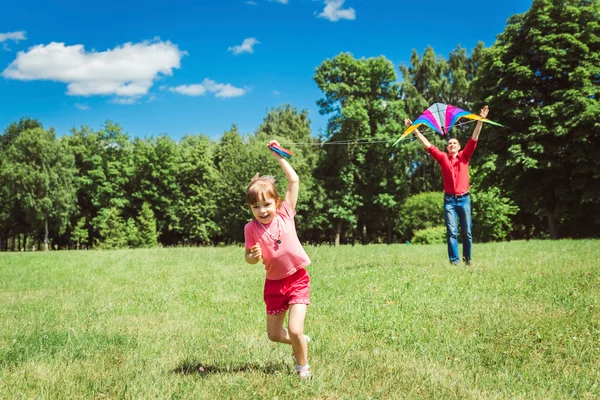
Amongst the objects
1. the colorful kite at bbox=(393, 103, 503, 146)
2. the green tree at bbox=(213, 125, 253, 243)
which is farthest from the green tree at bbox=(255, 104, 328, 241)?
the colorful kite at bbox=(393, 103, 503, 146)

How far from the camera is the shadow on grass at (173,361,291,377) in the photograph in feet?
15.6

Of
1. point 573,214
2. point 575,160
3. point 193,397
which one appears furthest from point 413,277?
point 573,214

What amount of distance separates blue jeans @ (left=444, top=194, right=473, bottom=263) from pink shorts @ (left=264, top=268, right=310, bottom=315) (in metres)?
6.54

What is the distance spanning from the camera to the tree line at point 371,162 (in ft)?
84.8

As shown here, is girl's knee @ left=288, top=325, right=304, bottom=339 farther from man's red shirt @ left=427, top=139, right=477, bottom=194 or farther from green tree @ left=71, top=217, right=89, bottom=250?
green tree @ left=71, top=217, right=89, bottom=250

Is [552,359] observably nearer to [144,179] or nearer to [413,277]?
[413,277]

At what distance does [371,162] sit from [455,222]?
33.4m

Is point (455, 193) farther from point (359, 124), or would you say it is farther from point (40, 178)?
point (40, 178)

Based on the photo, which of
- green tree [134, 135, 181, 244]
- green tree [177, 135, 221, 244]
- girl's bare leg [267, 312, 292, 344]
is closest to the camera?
girl's bare leg [267, 312, 292, 344]

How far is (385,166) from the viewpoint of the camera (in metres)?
43.3

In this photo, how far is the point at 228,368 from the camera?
4887 mm

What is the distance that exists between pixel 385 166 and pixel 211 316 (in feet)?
123

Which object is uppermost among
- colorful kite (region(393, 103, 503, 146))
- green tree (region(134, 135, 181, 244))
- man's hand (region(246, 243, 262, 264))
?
green tree (region(134, 135, 181, 244))

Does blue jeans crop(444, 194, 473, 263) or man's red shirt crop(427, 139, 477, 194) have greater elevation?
man's red shirt crop(427, 139, 477, 194)
